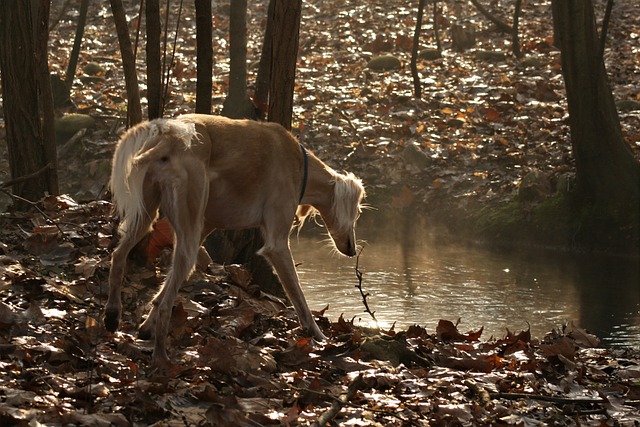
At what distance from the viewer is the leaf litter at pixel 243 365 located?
5.01 m

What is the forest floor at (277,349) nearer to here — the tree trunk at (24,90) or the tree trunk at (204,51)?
the tree trunk at (24,90)

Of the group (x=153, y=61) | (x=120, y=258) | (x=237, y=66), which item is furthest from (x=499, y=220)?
(x=120, y=258)

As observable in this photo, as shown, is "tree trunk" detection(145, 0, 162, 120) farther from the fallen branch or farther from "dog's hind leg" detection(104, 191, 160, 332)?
the fallen branch

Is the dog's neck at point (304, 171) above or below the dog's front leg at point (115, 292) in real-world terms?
above

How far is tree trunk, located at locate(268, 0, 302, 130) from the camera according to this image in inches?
347

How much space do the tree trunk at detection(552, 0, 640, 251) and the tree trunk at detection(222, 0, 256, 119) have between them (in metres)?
5.00

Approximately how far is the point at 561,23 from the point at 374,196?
406cm

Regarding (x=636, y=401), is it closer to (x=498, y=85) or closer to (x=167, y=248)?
(x=167, y=248)

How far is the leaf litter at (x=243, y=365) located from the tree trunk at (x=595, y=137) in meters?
5.76

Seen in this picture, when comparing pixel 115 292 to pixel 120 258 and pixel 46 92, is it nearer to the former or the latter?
pixel 120 258

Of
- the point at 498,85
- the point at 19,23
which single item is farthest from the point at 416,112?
the point at 19,23

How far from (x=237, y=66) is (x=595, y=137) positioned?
19.0ft

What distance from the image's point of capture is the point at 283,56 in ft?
28.9

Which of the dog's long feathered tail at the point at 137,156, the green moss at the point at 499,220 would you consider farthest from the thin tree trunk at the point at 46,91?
the green moss at the point at 499,220
